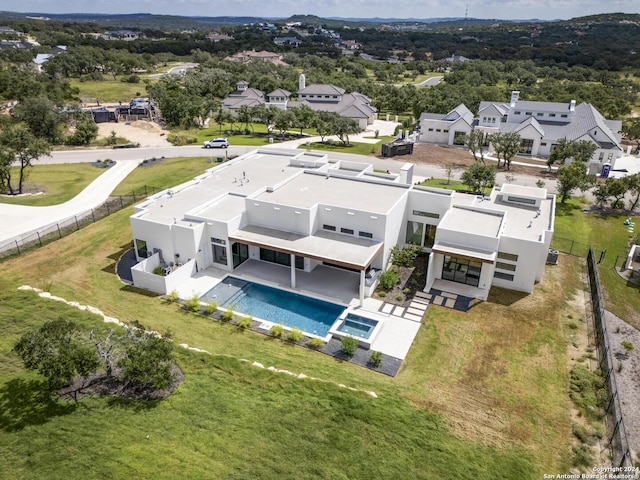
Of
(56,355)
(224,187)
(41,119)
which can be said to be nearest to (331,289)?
(224,187)

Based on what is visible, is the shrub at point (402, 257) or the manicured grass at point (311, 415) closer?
the manicured grass at point (311, 415)

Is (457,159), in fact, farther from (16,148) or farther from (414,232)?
(16,148)

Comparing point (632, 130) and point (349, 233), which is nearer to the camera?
point (349, 233)

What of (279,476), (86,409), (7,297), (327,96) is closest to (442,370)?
(279,476)

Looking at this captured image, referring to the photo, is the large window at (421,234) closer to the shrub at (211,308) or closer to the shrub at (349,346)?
the shrub at (349,346)

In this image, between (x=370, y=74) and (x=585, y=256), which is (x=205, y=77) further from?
(x=585, y=256)

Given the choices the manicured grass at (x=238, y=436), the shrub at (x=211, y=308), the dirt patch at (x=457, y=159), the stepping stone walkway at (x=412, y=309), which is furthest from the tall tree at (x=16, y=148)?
the dirt patch at (x=457, y=159)

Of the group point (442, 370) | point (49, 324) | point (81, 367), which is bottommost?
point (442, 370)
